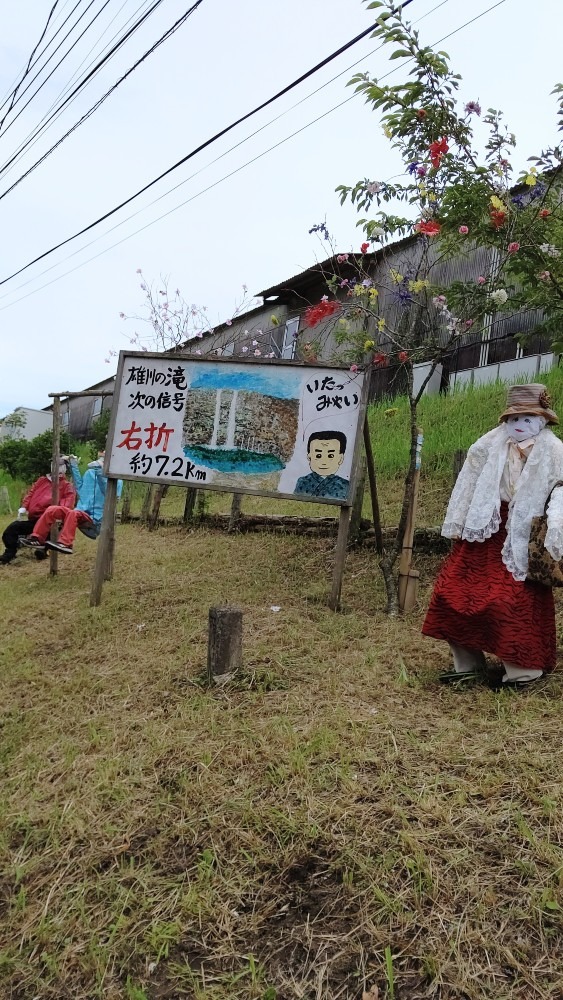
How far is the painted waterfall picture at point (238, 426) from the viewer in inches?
213

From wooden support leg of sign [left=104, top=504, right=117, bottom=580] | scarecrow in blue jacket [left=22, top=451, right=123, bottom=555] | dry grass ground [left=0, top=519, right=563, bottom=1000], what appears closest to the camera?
dry grass ground [left=0, top=519, right=563, bottom=1000]

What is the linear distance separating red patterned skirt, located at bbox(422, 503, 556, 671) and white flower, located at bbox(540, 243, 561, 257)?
1.82 meters

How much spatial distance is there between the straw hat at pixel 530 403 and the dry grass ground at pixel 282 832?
139 cm

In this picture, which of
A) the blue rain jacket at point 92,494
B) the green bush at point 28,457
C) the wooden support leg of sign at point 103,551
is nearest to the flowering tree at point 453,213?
the wooden support leg of sign at point 103,551

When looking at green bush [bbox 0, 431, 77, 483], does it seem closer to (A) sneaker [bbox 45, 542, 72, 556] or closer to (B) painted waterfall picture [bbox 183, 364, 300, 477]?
(A) sneaker [bbox 45, 542, 72, 556]

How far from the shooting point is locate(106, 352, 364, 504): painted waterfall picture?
5.41 m

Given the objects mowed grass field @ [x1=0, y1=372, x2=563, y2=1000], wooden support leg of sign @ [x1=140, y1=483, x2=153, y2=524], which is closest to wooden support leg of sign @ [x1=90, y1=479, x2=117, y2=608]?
mowed grass field @ [x1=0, y1=372, x2=563, y2=1000]

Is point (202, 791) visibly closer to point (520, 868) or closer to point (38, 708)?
point (520, 868)

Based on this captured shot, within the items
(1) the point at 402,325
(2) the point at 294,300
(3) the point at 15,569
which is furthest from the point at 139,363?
(2) the point at 294,300

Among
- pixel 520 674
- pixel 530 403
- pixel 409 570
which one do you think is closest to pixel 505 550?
pixel 520 674

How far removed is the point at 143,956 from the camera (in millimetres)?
2217

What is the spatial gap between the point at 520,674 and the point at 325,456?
7.62 feet

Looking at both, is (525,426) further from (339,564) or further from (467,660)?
(339,564)

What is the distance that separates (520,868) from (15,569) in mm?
7344
